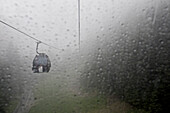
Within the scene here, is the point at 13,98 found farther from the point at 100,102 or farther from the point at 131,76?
the point at 131,76

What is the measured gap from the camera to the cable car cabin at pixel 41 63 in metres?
3.63

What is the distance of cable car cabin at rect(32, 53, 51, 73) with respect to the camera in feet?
11.9

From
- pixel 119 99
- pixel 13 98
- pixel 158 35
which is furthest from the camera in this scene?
pixel 158 35

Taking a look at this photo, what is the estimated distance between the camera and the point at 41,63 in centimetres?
361

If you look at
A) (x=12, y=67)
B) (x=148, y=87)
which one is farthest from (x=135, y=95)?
(x=12, y=67)

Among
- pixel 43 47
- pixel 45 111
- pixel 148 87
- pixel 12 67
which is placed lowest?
pixel 45 111

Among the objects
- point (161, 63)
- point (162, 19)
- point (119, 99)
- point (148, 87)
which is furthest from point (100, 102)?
point (162, 19)

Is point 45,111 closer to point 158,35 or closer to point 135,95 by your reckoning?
point 135,95

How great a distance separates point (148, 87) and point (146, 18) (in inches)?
47.9

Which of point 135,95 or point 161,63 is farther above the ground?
point 161,63

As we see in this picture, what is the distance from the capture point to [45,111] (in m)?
3.80

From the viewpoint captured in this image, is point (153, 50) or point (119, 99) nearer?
point (119, 99)

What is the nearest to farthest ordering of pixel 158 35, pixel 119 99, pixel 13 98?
pixel 13 98 < pixel 119 99 < pixel 158 35

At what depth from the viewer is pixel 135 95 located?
4.30m
